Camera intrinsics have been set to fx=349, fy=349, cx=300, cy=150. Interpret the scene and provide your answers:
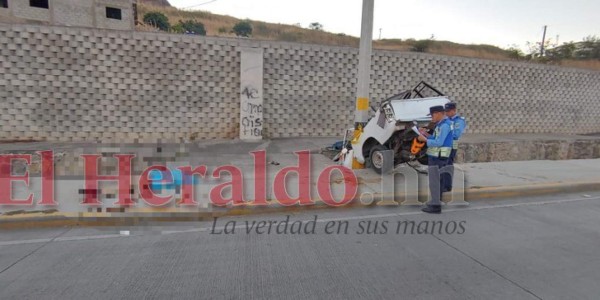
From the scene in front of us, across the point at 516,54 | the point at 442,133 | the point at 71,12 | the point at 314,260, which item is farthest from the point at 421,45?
the point at 314,260

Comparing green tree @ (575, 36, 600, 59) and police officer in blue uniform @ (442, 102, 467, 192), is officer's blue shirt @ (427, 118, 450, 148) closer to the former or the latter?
police officer in blue uniform @ (442, 102, 467, 192)

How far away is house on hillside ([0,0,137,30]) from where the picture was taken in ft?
76.6

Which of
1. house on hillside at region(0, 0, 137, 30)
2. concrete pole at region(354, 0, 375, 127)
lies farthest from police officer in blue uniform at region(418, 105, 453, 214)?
house on hillside at region(0, 0, 137, 30)

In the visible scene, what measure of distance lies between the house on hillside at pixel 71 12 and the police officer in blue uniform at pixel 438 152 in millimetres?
24748

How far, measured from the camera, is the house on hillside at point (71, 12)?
23344 millimetres

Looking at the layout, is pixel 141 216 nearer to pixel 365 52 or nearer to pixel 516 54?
pixel 365 52

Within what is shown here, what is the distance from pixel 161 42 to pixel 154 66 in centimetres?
72

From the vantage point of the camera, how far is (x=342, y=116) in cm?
1209

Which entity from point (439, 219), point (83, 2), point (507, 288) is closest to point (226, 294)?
point (507, 288)

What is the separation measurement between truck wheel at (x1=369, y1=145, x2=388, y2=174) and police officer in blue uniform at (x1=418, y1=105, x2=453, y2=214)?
5.57 feet

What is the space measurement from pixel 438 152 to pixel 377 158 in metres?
1.98

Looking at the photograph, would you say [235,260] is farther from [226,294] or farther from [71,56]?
[71,56]

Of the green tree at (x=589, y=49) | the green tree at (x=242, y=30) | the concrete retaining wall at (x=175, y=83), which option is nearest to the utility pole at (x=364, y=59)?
the concrete retaining wall at (x=175, y=83)

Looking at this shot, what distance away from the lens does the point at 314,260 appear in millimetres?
3650
